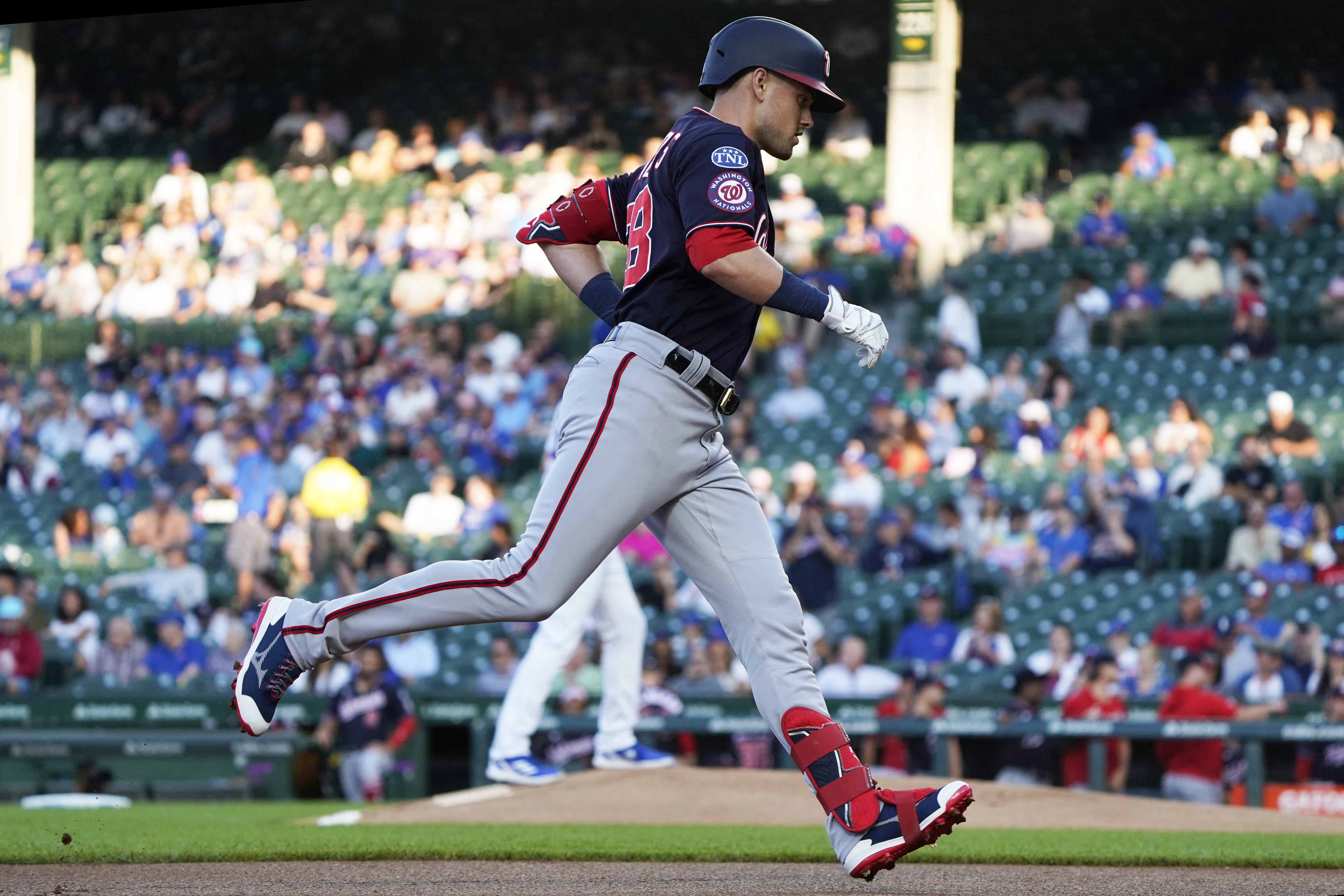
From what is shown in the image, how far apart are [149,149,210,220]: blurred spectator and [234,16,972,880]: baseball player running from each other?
1489cm

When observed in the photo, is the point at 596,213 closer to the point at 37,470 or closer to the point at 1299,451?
the point at 1299,451

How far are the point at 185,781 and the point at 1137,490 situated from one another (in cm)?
666

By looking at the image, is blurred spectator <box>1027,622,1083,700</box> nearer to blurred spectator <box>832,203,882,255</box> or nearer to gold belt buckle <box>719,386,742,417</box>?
blurred spectator <box>832,203,882,255</box>

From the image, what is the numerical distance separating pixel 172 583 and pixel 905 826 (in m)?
10.1

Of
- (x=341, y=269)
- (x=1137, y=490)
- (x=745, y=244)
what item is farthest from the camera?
(x=341, y=269)

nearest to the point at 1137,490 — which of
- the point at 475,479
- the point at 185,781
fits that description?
the point at 475,479

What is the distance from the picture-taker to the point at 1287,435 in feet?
39.4

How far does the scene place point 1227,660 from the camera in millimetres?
10023

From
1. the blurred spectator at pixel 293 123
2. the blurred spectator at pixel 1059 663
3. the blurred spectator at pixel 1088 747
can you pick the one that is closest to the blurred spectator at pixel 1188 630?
the blurred spectator at pixel 1059 663

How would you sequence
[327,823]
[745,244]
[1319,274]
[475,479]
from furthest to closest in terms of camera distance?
[1319,274], [475,479], [327,823], [745,244]

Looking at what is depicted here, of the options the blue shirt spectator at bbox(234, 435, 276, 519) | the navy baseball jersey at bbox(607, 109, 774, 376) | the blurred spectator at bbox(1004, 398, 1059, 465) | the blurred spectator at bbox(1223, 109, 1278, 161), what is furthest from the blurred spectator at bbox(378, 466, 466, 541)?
the navy baseball jersey at bbox(607, 109, 774, 376)

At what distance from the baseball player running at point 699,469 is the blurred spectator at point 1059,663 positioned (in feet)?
21.4

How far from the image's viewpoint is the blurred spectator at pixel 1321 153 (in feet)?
48.9

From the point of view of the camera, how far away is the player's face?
394cm
